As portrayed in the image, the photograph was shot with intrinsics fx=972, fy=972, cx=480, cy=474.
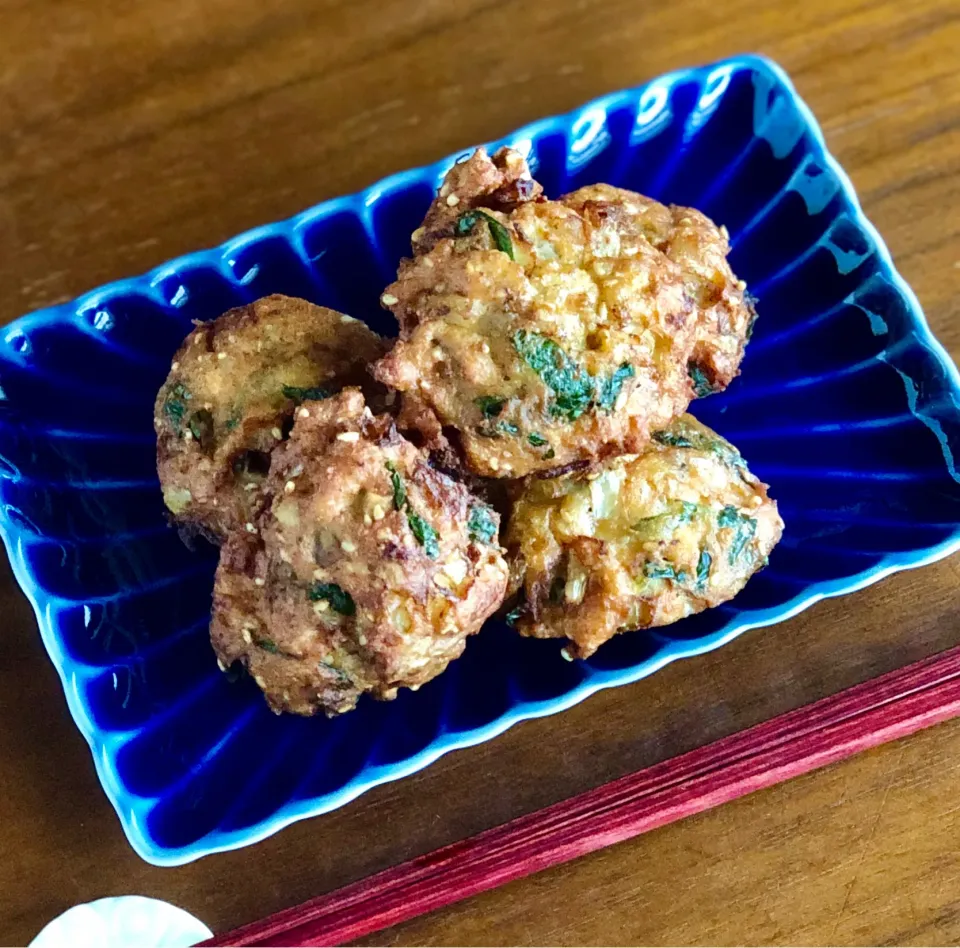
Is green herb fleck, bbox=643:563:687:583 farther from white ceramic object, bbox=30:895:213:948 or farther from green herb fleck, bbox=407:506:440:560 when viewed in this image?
white ceramic object, bbox=30:895:213:948

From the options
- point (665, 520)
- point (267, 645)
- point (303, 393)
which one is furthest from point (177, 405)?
point (665, 520)

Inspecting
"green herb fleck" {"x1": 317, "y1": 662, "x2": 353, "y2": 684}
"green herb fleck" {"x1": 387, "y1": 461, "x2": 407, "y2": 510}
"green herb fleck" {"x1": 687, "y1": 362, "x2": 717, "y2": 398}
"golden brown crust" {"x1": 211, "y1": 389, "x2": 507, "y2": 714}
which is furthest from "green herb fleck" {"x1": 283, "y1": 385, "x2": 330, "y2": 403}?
"green herb fleck" {"x1": 687, "y1": 362, "x2": 717, "y2": 398}

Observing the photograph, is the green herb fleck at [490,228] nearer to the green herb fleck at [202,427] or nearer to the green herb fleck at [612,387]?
the green herb fleck at [612,387]

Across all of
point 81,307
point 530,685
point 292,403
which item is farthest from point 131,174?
point 530,685

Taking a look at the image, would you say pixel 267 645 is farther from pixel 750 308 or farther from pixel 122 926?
pixel 750 308

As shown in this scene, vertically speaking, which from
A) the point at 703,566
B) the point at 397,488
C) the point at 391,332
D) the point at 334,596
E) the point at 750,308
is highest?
the point at 391,332
